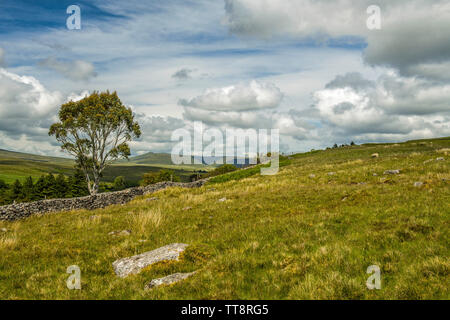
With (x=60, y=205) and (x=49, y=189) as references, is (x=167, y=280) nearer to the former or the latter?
(x=60, y=205)

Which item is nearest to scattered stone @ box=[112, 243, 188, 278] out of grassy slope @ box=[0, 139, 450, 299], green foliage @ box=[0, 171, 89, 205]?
grassy slope @ box=[0, 139, 450, 299]

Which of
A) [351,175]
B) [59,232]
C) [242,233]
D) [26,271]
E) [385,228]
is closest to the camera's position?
[26,271]

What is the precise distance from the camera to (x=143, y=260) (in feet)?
28.7

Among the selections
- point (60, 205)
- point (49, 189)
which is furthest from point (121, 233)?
point (49, 189)

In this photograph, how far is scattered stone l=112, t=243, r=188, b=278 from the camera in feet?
27.2

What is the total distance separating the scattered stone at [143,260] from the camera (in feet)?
27.2

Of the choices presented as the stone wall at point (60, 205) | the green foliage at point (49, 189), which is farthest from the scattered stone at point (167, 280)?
the green foliage at point (49, 189)

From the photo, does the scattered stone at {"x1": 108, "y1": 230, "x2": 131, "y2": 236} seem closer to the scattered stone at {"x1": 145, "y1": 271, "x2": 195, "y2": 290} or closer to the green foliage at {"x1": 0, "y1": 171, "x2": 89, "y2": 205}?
the scattered stone at {"x1": 145, "y1": 271, "x2": 195, "y2": 290}

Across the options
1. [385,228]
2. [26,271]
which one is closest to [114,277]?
[26,271]

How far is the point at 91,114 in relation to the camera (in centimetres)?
4581

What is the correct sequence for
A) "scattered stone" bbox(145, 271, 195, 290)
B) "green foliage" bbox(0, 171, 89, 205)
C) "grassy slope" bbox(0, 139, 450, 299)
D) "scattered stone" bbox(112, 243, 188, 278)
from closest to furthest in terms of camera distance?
"grassy slope" bbox(0, 139, 450, 299) < "scattered stone" bbox(145, 271, 195, 290) < "scattered stone" bbox(112, 243, 188, 278) < "green foliage" bbox(0, 171, 89, 205)
